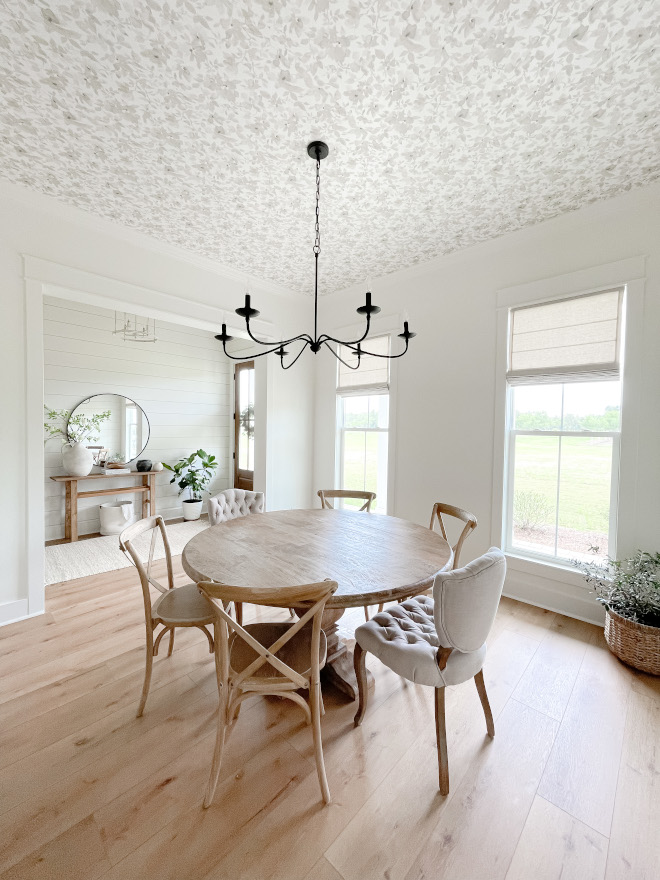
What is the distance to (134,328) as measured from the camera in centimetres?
487

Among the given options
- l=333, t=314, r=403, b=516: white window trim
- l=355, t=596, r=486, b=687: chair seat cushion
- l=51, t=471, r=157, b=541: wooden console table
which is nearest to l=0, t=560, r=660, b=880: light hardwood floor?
l=355, t=596, r=486, b=687: chair seat cushion

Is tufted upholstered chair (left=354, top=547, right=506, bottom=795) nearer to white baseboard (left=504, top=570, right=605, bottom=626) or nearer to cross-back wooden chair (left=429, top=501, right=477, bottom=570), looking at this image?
cross-back wooden chair (left=429, top=501, right=477, bottom=570)

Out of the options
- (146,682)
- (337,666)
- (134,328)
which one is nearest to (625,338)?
(337,666)

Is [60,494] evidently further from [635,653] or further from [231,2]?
[635,653]

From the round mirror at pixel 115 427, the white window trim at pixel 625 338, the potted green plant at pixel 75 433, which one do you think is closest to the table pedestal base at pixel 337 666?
the white window trim at pixel 625 338

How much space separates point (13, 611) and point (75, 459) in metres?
2.15

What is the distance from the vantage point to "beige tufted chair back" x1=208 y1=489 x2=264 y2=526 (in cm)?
264

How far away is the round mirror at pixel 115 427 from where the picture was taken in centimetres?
457

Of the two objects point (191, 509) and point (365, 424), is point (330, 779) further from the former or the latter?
point (191, 509)

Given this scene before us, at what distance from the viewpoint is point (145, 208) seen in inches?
101

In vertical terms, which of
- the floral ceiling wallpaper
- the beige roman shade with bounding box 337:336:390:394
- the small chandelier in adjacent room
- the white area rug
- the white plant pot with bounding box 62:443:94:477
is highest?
the floral ceiling wallpaper

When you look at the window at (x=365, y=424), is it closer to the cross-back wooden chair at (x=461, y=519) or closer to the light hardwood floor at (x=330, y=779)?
the cross-back wooden chair at (x=461, y=519)

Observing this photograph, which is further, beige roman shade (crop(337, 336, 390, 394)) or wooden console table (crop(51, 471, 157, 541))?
wooden console table (crop(51, 471, 157, 541))

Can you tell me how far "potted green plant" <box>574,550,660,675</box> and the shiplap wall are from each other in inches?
202
